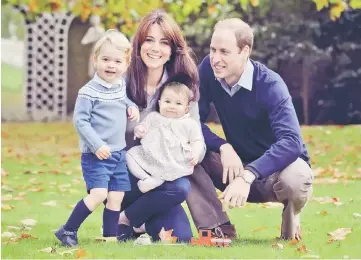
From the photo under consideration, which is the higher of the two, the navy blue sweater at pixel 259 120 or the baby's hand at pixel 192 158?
the navy blue sweater at pixel 259 120

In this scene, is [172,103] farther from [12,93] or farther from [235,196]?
[12,93]

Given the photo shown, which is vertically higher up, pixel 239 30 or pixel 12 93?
pixel 239 30

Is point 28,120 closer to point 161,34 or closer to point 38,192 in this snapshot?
point 38,192

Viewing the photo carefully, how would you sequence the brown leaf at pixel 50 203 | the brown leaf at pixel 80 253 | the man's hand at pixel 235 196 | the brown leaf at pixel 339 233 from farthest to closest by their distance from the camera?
1. the brown leaf at pixel 50 203
2. the brown leaf at pixel 339 233
3. the man's hand at pixel 235 196
4. the brown leaf at pixel 80 253

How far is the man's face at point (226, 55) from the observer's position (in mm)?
4402

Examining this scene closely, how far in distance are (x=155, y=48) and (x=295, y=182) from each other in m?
1.08

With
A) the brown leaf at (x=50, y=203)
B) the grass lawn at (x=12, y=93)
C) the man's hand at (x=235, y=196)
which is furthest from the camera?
the grass lawn at (x=12, y=93)

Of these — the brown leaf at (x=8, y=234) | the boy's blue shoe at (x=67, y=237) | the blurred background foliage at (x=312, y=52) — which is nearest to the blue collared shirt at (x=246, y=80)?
the boy's blue shoe at (x=67, y=237)

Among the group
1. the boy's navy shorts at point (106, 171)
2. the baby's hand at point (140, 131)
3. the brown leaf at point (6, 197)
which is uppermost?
the baby's hand at point (140, 131)

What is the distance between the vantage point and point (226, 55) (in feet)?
14.5

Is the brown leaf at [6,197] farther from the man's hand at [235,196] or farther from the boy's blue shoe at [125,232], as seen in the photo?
the man's hand at [235,196]

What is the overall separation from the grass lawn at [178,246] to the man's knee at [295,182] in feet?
0.94

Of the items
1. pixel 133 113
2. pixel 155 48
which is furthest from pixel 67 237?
pixel 155 48

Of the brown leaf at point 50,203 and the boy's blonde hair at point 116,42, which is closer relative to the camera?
the boy's blonde hair at point 116,42
